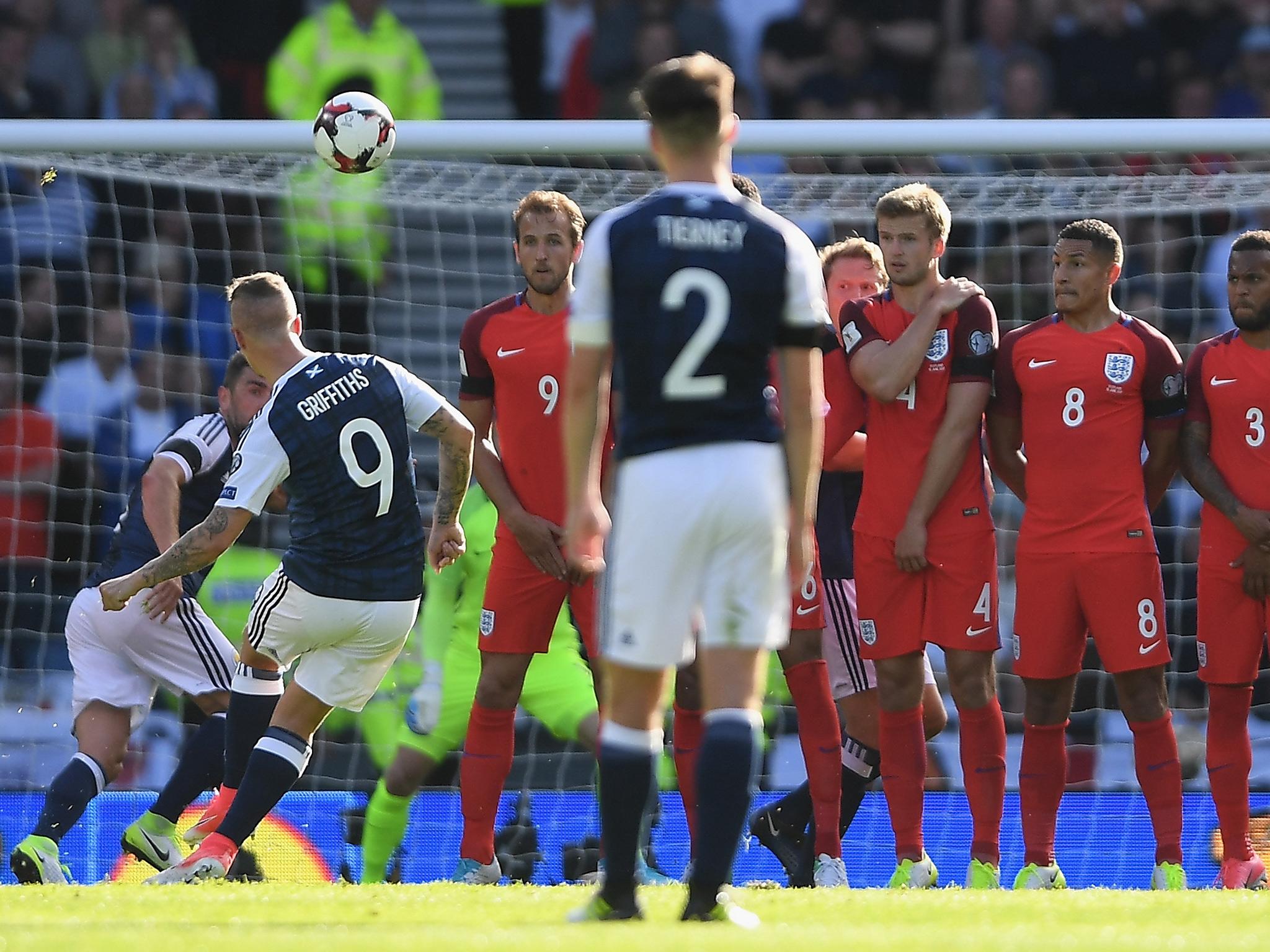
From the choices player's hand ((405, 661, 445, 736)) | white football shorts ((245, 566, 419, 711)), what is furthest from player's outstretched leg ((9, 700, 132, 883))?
white football shorts ((245, 566, 419, 711))

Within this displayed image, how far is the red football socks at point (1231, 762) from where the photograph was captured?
6.41 meters

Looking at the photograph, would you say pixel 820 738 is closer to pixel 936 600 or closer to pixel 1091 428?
pixel 936 600

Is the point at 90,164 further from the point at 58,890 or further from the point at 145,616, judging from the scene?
the point at 58,890

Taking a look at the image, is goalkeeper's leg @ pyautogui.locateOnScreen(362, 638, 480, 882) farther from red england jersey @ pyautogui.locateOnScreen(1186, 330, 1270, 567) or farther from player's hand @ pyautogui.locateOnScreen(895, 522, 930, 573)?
red england jersey @ pyautogui.locateOnScreen(1186, 330, 1270, 567)

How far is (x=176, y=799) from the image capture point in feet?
21.8

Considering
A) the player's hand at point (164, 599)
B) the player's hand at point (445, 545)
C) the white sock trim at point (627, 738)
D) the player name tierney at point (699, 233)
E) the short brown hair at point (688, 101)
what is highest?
the short brown hair at point (688, 101)

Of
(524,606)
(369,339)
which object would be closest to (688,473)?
(524,606)

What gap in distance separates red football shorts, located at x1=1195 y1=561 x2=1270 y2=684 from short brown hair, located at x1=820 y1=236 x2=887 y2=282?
171 centimetres

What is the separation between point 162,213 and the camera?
1041cm

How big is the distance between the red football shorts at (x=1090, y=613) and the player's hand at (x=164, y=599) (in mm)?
2987

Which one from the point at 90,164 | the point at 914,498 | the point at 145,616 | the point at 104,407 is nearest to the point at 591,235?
the point at 914,498

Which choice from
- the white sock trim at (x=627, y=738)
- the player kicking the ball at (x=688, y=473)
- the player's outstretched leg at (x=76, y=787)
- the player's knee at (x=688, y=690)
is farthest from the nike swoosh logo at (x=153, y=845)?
the white sock trim at (x=627, y=738)

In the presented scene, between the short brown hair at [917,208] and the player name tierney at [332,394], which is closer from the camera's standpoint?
the player name tierney at [332,394]

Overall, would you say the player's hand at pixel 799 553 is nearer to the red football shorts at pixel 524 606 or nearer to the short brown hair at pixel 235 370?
the red football shorts at pixel 524 606
